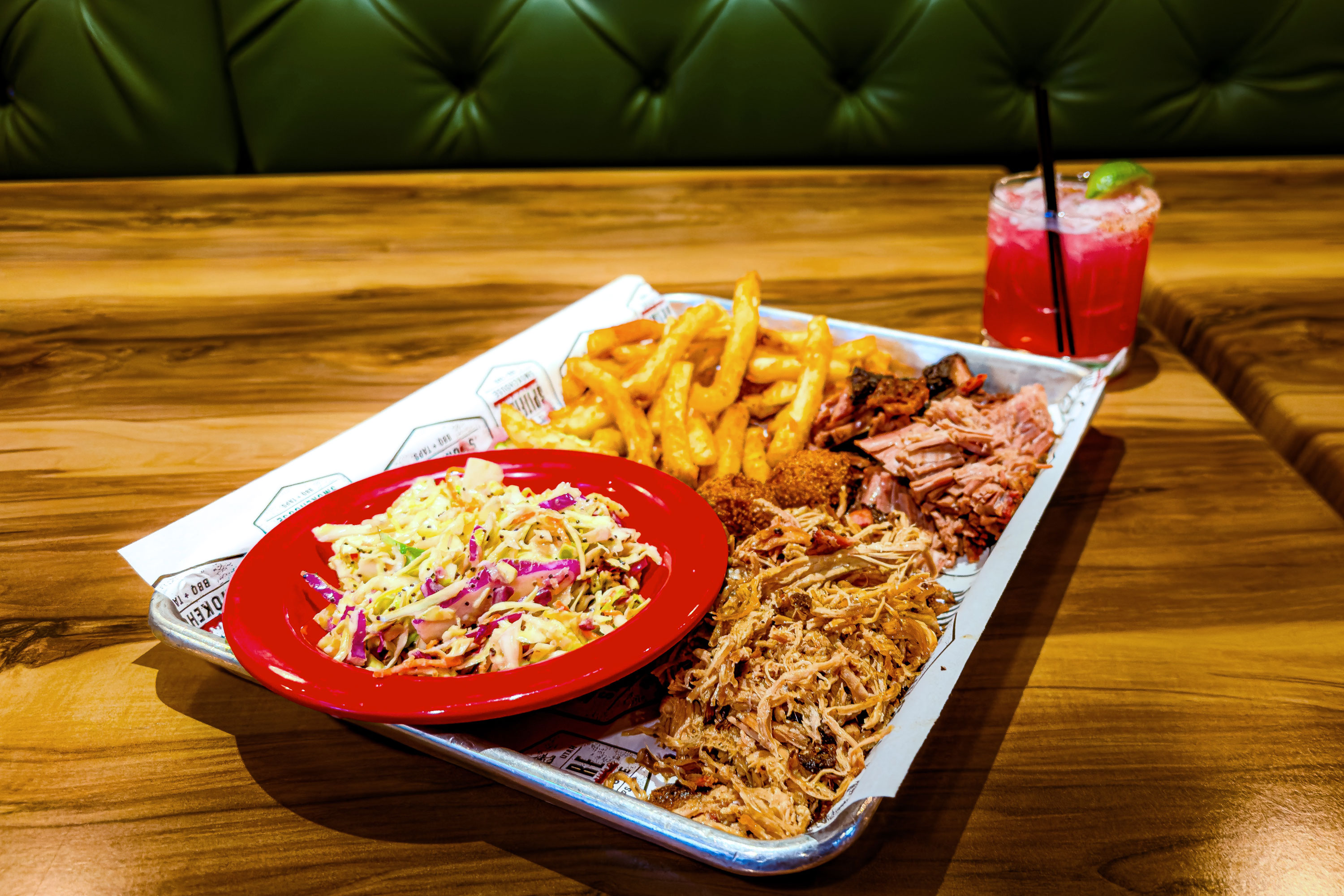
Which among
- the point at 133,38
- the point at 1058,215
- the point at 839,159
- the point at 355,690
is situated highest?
the point at 133,38

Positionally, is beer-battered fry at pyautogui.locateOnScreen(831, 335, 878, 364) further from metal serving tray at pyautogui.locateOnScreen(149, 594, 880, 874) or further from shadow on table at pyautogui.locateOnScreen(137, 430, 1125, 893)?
metal serving tray at pyautogui.locateOnScreen(149, 594, 880, 874)

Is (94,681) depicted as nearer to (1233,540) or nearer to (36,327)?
(36,327)

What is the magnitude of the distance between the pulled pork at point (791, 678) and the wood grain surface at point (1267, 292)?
0.96 metres

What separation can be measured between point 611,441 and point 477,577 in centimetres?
55

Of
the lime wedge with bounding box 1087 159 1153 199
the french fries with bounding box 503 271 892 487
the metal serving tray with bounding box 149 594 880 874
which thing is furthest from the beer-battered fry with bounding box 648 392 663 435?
the lime wedge with bounding box 1087 159 1153 199

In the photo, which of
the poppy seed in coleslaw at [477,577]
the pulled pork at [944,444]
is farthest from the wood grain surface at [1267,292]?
the poppy seed in coleslaw at [477,577]

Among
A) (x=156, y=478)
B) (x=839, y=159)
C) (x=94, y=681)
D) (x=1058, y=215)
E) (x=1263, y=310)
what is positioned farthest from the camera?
(x=839, y=159)

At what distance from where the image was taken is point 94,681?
4.14 ft

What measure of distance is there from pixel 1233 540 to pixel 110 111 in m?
4.35

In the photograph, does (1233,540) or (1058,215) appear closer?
(1233,540)

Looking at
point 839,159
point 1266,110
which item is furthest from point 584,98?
point 1266,110

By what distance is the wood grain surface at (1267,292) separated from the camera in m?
1.77

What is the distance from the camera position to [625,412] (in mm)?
1700

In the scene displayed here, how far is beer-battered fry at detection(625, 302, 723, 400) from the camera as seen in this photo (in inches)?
68.2
